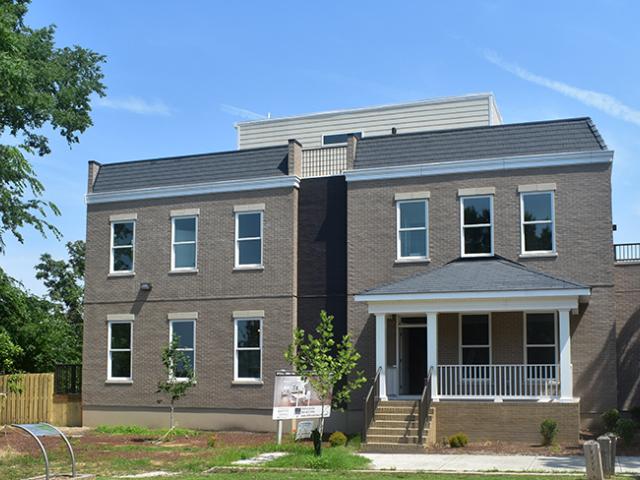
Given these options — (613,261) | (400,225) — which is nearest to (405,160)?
(400,225)

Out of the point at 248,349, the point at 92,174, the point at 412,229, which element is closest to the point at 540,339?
the point at 412,229

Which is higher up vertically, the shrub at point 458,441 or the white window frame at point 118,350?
the white window frame at point 118,350

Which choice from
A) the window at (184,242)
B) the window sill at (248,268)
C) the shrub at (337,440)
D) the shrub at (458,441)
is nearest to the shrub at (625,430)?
the shrub at (458,441)

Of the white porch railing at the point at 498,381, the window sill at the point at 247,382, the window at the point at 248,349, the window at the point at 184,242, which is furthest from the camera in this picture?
the window at the point at 184,242

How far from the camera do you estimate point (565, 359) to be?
23.4 m

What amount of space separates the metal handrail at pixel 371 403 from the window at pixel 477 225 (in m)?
4.63

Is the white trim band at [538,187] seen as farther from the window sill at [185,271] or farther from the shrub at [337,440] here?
the window sill at [185,271]

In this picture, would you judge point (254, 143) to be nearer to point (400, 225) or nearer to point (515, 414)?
point (400, 225)

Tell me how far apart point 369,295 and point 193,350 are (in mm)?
7182

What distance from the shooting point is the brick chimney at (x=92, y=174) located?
3225 centimetres

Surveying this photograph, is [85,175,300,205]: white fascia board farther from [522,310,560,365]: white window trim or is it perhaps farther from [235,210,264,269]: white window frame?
[522,310,560,365]: white window trim

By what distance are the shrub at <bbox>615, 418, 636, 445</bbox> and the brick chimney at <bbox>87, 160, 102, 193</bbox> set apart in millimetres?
19221

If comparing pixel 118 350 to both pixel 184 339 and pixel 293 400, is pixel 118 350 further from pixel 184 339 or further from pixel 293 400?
pixel 293 400

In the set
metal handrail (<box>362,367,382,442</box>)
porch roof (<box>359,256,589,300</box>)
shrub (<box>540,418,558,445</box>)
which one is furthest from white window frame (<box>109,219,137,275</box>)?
shrub (<box>540,418,558,445</box>)
